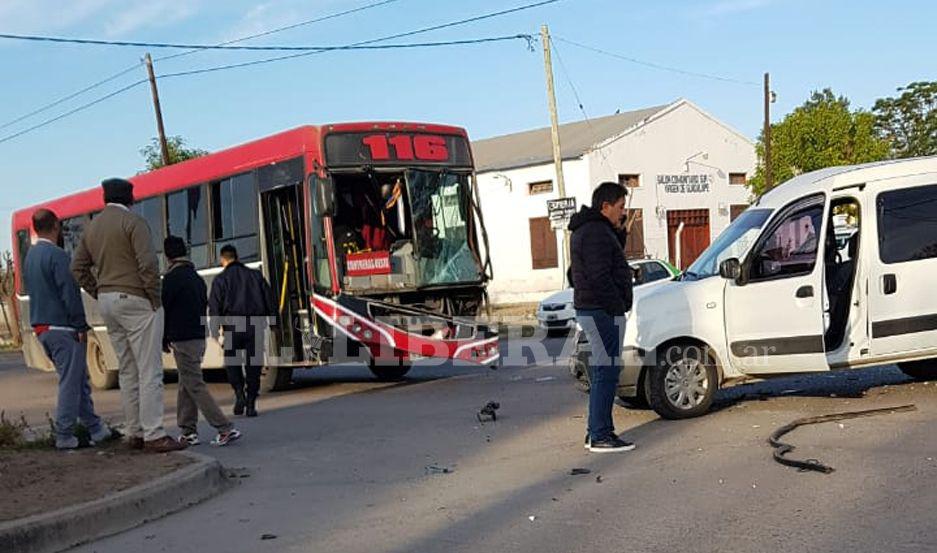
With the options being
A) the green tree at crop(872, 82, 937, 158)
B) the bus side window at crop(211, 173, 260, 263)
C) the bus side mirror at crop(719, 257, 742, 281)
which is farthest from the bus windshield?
the green tree at crop(872, 82, 937, 158)

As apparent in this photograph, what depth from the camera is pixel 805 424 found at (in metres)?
8.20

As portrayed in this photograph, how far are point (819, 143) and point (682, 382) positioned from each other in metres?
31.3

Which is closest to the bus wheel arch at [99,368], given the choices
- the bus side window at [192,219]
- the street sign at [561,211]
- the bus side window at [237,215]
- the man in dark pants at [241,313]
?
the bus side window at [192,219]

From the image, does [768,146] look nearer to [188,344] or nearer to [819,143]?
[819,143]

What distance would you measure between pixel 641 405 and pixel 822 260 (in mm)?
2193

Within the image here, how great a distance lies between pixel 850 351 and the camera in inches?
→ 345

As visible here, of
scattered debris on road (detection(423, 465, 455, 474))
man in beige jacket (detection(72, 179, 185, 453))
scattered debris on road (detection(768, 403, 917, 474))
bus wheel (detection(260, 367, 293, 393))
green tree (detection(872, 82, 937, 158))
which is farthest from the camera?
green tree (detection(872, 82, 937, 158))

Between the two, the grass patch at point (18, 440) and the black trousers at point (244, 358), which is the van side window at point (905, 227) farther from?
the grass patch at point (18, 440)

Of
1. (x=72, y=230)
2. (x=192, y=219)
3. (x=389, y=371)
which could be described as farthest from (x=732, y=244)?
(x=72, y=230)

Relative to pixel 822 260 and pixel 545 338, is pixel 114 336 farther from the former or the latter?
pixel 545 338

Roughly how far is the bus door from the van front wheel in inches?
215

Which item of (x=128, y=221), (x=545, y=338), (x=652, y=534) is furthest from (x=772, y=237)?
(x=545, y=338)

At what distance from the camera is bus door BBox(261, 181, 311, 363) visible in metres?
13.0

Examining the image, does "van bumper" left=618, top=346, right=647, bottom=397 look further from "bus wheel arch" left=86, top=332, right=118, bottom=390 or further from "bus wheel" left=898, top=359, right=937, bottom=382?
"bus wheel arch" left=86, top=332, right=118, bottom=390
